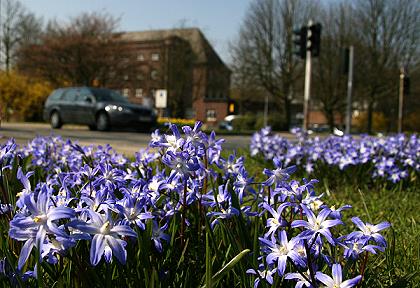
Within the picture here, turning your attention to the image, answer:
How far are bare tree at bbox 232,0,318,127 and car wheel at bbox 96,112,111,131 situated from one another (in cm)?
2009

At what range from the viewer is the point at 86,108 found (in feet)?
48.9

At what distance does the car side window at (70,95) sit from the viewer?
1554cm

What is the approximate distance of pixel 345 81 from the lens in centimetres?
3450

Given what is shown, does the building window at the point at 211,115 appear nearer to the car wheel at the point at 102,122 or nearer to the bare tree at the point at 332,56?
the bare tree at the point at 332,56

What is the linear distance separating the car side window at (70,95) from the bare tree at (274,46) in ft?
63.1

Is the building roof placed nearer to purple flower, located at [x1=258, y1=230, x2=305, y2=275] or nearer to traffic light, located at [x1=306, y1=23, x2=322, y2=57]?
traffic light, located at [x1=306, y1=23, x2=322, y2=57]

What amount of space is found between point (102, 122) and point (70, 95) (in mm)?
1986

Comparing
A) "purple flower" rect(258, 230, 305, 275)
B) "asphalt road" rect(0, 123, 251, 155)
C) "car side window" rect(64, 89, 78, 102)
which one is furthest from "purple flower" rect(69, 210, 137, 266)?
"car side window" rect(64, 89, 78, 102)

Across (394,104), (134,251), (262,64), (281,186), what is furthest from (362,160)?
(394,104)

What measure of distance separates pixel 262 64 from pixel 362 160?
30.1m

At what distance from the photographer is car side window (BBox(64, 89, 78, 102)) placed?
51.0 ft

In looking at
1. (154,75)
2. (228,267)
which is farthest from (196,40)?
(228,267)

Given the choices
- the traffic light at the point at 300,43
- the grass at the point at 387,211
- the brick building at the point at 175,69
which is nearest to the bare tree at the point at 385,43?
the brick building at the point at 175,69

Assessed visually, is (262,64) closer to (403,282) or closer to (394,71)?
(394,71)
